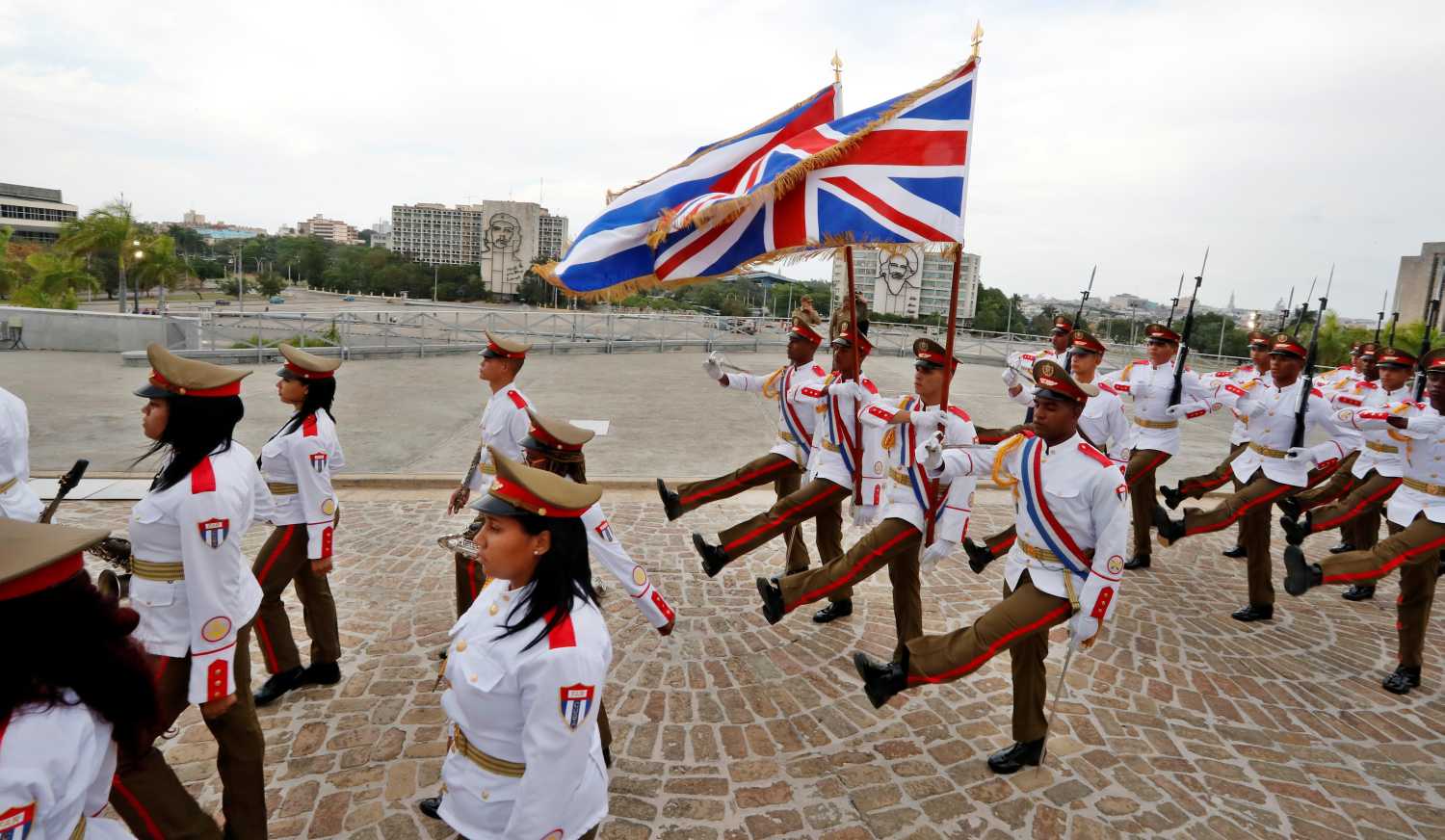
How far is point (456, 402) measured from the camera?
16.4 meters

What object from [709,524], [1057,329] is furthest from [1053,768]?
[1057,329]

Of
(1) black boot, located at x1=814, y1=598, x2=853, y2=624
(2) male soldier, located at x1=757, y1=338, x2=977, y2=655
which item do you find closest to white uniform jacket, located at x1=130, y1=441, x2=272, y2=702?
(2) male soldier, located at x1=757, y1=338, x2=977, y2=655

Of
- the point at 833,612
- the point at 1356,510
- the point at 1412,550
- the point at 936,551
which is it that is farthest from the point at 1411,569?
the point at 833,612

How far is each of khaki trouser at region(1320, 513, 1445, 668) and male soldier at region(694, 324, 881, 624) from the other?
3493 millimetres

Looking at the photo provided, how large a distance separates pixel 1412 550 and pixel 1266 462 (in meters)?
1.72

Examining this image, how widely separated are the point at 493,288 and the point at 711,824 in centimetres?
8125

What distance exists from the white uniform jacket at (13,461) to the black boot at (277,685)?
1.58 m

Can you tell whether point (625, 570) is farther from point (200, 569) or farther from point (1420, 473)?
point (1420, 473)

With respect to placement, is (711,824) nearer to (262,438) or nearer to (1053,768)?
(1053,768)

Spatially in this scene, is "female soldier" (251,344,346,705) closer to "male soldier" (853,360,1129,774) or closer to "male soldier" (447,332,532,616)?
"male soldier" (447,332,532,616)

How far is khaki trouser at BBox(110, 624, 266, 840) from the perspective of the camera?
2.72m

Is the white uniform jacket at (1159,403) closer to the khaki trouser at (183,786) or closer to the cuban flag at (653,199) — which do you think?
the cuban flag at (653,199)

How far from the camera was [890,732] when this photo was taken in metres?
4.90

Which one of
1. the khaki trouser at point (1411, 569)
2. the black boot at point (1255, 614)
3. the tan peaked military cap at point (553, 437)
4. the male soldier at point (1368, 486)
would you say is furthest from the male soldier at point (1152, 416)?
the tan peaked military cap at point (553, 437)
